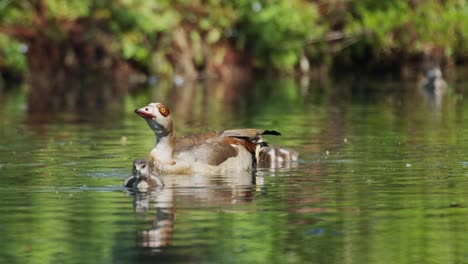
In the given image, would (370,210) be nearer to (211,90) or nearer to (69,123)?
(69,123)

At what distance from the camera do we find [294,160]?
58.0 feet

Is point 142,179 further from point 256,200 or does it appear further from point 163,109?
point 163,109

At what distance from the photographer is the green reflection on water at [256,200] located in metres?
10.7

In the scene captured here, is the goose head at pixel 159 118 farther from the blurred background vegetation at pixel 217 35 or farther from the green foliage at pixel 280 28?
the green foliage at pixel 280 28

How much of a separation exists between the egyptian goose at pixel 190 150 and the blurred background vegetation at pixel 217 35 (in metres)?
29.9

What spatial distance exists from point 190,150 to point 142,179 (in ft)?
6.37

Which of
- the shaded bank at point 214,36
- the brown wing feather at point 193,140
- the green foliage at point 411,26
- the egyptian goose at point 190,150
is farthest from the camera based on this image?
the green foliage at point 411,26

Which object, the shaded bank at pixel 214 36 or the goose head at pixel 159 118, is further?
the shaded bank at pixel 214 36

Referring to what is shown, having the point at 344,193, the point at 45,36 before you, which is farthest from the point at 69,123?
the point at 45,36

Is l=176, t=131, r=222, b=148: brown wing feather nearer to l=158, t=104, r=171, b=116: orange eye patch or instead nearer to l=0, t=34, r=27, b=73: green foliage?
l=158, t=104, r=171, b=116: orange eye patch

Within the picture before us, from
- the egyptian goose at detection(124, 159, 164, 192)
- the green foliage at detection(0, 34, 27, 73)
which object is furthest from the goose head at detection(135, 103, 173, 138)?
the green foliage at detection(0, 34, 27, 73)

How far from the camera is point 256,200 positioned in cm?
1362

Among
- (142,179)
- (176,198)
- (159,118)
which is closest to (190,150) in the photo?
(159,118)

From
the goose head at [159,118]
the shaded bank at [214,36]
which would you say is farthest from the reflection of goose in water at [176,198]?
the shaded bank at [214,36]
